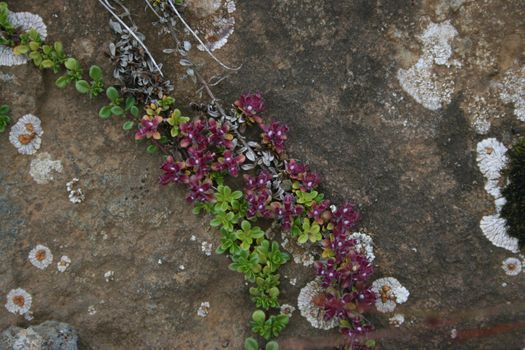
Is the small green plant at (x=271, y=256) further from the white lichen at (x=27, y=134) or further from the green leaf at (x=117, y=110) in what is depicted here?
the white lichen at (x=27, y=134)

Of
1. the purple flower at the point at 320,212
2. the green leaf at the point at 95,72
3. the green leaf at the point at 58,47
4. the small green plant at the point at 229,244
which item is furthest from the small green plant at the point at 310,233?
the green leaf at the point at 58,47

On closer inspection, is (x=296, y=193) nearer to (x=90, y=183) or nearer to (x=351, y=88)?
(x=351, y=88)

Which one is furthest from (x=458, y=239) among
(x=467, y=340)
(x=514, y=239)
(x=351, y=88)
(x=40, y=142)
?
(x=40, y=142)

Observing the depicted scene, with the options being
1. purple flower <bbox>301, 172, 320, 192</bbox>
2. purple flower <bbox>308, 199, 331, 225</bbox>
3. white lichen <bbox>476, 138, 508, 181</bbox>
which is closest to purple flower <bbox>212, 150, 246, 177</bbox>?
purple flower <bbox>301, 172, 320, 192</bbox>

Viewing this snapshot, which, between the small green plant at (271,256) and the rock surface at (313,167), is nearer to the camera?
the rock surface at (313,167)

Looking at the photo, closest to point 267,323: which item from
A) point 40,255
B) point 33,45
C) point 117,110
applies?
point 40,255

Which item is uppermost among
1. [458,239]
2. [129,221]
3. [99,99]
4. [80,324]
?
[458,239]

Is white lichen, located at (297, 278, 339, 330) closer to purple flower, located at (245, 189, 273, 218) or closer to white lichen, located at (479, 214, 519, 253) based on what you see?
purple flower, located at (245, 189, 273, 218)
